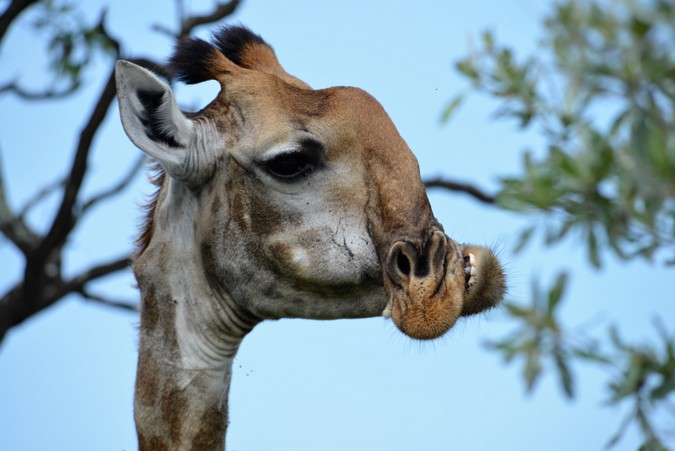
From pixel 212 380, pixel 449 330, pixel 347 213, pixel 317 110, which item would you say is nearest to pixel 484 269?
pixel 449 330

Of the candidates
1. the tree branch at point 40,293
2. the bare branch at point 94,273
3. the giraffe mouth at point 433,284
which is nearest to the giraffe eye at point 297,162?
the giraffe mouth at point 433,284

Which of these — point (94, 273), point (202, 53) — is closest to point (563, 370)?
point (202, 53)

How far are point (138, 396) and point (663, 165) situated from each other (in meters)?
4.12

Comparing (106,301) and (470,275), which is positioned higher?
(106,301)

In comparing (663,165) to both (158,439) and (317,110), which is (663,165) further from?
(158,439)

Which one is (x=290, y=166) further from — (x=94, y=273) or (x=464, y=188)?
(x=94, y=273)

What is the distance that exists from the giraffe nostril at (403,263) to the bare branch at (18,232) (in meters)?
7.14

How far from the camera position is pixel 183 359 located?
577 centimetres

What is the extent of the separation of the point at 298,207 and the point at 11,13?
7065 mm

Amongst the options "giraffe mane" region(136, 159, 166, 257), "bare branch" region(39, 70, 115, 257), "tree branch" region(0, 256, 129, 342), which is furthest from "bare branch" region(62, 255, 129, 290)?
"giraffe mane" region(136, 159, 166, 257)

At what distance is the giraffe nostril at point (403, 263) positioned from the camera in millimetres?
5098

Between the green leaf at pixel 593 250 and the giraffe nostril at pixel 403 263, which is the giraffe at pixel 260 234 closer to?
the giraffe nostril at pixel 403 263

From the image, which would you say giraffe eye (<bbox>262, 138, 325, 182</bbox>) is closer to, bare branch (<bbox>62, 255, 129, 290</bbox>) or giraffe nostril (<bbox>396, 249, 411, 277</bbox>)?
giraffe nostril (<bbox>396, 249, 411, 277</bbox>)

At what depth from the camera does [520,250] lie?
9.71 feet
